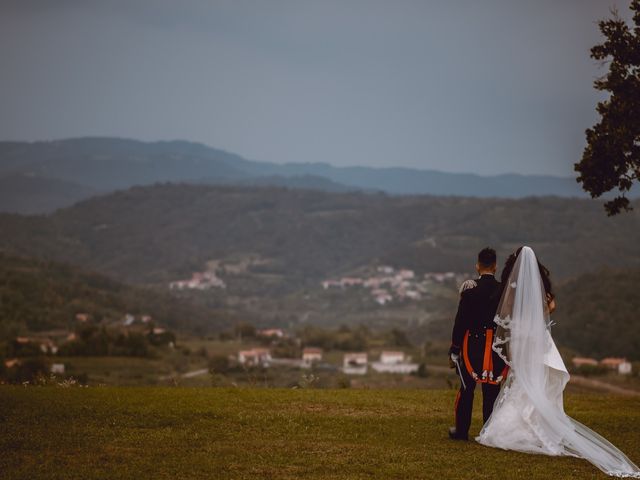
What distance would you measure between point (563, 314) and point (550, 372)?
8511cm

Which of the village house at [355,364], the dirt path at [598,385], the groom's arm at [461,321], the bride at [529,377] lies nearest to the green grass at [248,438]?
the bride at [529,377]

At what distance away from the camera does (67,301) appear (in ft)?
377

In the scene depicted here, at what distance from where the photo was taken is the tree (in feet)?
49.8

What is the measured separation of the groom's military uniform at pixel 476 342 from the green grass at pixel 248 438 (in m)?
0.67

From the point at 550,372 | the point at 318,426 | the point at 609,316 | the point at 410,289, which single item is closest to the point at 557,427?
the point at 550,372

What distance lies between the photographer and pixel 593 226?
170625 millimetres

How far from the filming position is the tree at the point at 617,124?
1518cm

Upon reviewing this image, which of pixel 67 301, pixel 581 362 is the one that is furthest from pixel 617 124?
pixel 67 301

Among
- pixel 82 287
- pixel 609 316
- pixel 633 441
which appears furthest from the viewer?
pixel 82 287

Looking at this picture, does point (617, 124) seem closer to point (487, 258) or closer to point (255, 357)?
point (487, 258)

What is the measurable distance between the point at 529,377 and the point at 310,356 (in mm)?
90802

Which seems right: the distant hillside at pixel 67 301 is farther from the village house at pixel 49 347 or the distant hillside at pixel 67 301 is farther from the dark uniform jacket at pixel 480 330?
the dark uniform jacket at pixel 480 330

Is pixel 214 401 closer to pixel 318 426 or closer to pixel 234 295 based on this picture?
pixel 318 426

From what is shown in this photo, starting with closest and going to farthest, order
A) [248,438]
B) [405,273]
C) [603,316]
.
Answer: [248,438] → [603,316] → [405,273]
